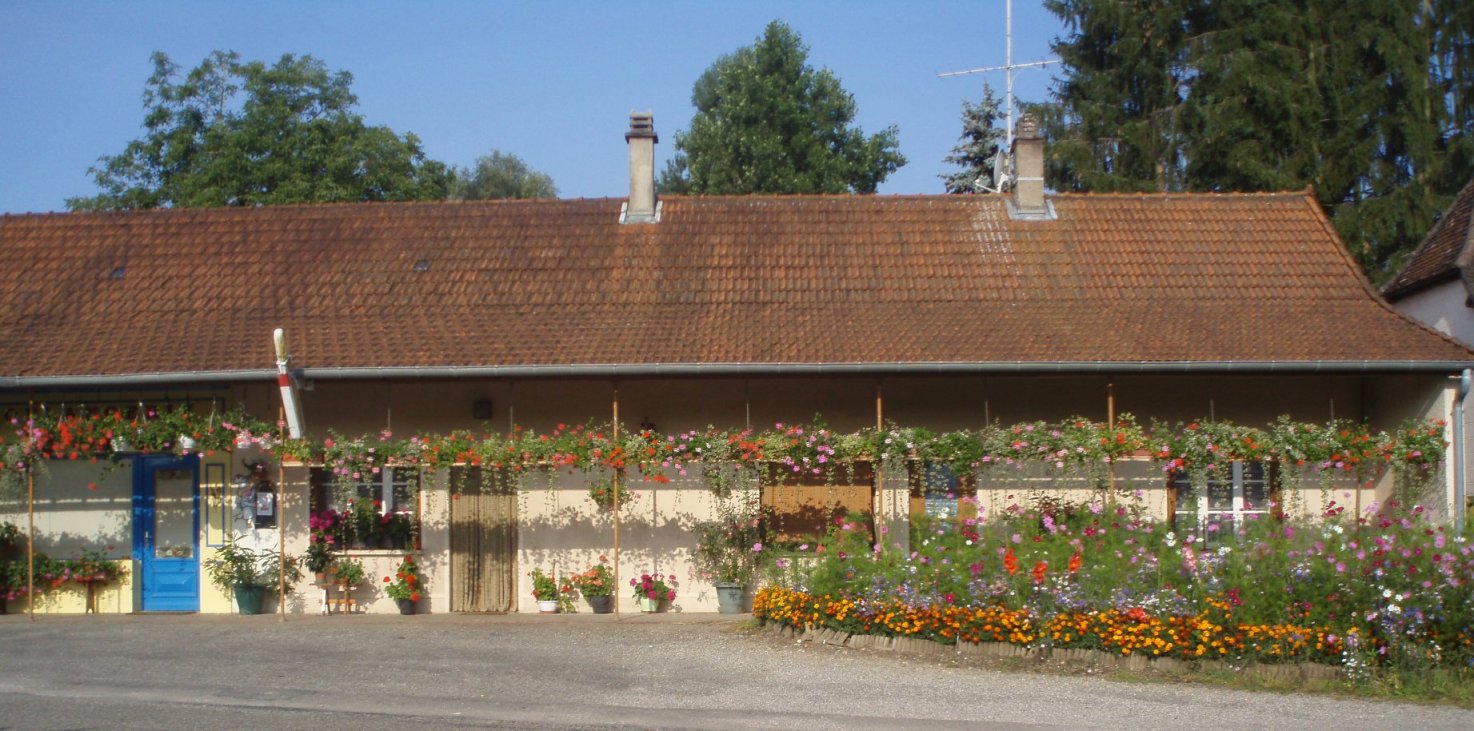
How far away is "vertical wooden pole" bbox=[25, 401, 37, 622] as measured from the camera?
14.4m

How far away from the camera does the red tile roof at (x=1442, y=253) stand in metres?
18.7

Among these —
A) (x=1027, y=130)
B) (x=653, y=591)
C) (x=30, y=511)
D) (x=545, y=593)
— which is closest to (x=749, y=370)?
(x=653, y=591)

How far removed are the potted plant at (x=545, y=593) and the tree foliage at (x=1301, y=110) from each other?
16.7m

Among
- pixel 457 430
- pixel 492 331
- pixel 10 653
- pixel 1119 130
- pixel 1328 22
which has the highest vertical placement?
pixel 1328 22

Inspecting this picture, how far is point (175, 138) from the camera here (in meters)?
32.1

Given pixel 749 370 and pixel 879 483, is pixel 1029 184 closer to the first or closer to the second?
pixel 879 483

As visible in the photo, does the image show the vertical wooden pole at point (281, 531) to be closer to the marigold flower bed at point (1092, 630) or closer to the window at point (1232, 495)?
the marigold flower bed at point (1092, 630)

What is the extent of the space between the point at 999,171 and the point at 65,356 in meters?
12.2

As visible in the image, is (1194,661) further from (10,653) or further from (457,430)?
(10,653)

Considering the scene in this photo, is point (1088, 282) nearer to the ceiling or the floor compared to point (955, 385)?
nearer to the ceiling

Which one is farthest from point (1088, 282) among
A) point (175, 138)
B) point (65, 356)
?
point (175, 138)

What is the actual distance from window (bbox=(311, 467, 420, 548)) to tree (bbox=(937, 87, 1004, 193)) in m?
20.1

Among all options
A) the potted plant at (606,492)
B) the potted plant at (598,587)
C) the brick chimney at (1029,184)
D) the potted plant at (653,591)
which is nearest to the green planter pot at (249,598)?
the potted plant at (598,587)

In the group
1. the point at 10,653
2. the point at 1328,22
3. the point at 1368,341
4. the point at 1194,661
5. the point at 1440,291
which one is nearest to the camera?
the point at 1194,661
